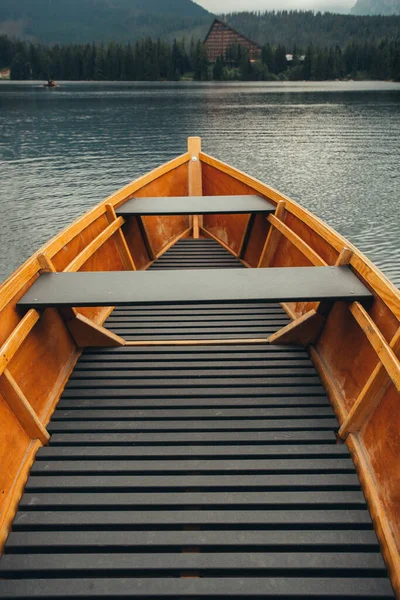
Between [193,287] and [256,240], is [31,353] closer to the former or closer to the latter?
[193,287]

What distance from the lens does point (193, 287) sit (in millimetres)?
4914

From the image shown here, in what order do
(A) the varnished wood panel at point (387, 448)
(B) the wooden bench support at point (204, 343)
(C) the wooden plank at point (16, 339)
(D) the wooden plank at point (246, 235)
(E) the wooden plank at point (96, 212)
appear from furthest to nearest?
(D) the wooden plank at point (246, 235) < (B) the wooden bench support at point (204, 343) < (E) the wooden plank at point (96, 212) < (C) the wooden plank at point (16, 339) < (A) the varnished wood panel at point (387, 448)

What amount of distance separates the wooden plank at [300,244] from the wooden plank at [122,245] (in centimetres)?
289

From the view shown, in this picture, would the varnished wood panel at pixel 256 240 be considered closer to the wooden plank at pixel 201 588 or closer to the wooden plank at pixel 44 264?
the wooden plank at pixel 44 264

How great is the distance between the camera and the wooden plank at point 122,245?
7.79m

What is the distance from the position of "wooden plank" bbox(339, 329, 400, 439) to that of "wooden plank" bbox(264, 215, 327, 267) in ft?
6.42

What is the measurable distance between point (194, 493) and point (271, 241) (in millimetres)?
5243

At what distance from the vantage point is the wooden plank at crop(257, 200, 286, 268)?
307 inches

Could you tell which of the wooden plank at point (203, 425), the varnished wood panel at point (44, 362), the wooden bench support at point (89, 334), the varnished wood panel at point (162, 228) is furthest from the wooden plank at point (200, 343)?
the varnished wood panel at point (162, 228)

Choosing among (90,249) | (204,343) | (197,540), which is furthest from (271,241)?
(197,540)

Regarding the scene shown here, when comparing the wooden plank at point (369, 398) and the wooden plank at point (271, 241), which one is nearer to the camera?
the wooden plank at point (369, 398)

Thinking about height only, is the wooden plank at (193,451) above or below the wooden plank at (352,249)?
below

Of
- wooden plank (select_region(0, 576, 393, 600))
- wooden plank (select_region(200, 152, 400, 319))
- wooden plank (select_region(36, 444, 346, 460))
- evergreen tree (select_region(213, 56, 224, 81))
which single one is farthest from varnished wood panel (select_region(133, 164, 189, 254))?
evergreen tree (select_region(213, 56, 224, 81))

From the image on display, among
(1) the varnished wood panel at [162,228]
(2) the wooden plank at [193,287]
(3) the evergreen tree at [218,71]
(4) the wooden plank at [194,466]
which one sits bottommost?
(3) the evergreen tree at [218,71]
